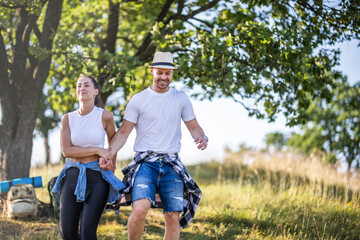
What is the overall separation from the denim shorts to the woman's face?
3.26 feet

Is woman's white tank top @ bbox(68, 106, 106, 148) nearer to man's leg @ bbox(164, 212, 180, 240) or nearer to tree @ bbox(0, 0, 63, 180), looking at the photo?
man's leg @ bbox(164, 212, 180, 240)

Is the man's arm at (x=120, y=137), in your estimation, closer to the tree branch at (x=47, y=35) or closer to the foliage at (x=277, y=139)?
the tree branch at (x=47, y=35)

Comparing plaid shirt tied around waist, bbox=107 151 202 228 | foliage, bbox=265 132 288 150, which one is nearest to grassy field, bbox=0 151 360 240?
plaid shirt tied around waist, bbox=107 151 202 228

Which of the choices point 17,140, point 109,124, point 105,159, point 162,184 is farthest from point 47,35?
point 162,184

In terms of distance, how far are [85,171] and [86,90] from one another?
92 cm

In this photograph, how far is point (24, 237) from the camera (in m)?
5.96

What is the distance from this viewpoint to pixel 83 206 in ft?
14.0

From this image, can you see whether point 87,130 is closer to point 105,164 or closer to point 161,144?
point 105,164

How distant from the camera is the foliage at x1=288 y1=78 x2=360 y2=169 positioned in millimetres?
28234

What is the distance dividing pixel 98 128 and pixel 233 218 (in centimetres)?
409

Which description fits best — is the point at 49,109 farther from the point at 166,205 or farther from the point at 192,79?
the point at 166,205

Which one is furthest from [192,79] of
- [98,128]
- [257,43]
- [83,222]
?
[83,222]

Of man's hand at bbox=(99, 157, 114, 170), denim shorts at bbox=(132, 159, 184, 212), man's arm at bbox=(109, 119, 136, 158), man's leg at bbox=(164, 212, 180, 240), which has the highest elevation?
man's arm at bbox=(109, 119, 136, 158)

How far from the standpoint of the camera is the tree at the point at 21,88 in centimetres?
781
